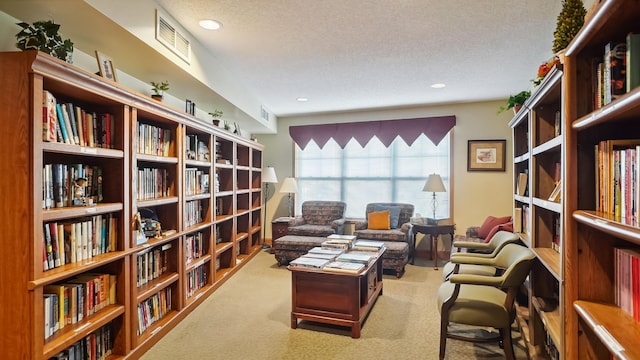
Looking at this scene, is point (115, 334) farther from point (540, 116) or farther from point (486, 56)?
point (486, 56)

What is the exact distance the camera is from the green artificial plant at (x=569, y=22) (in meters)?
1.56

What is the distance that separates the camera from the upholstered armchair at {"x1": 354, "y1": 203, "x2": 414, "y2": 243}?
4.70 metres

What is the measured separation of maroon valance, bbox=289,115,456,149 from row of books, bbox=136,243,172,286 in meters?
3.60

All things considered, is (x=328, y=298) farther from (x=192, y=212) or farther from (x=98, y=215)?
(x=98, y=215)

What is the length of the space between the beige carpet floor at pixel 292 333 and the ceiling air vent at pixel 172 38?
89.7 inches

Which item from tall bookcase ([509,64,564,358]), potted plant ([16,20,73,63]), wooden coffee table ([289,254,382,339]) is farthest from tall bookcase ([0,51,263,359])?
tall bookcase ([509,64,564,358])

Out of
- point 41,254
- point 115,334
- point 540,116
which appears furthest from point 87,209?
point 540,116

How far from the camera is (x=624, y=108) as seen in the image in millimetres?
965

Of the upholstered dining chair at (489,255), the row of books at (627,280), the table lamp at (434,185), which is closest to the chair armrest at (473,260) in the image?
the upholstered dining chair at (489,255)

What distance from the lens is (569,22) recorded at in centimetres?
160

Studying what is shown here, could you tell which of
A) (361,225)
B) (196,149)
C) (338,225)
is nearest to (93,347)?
(196,149)

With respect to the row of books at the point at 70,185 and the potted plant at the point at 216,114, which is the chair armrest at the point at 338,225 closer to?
the potted plant at the point at 216,114

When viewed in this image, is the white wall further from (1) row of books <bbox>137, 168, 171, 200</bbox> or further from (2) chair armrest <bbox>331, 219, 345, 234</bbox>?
(1) row of books <bbox>137, 168, 171, 200</bbox>

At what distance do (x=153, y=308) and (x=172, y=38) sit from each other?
2176 mm
